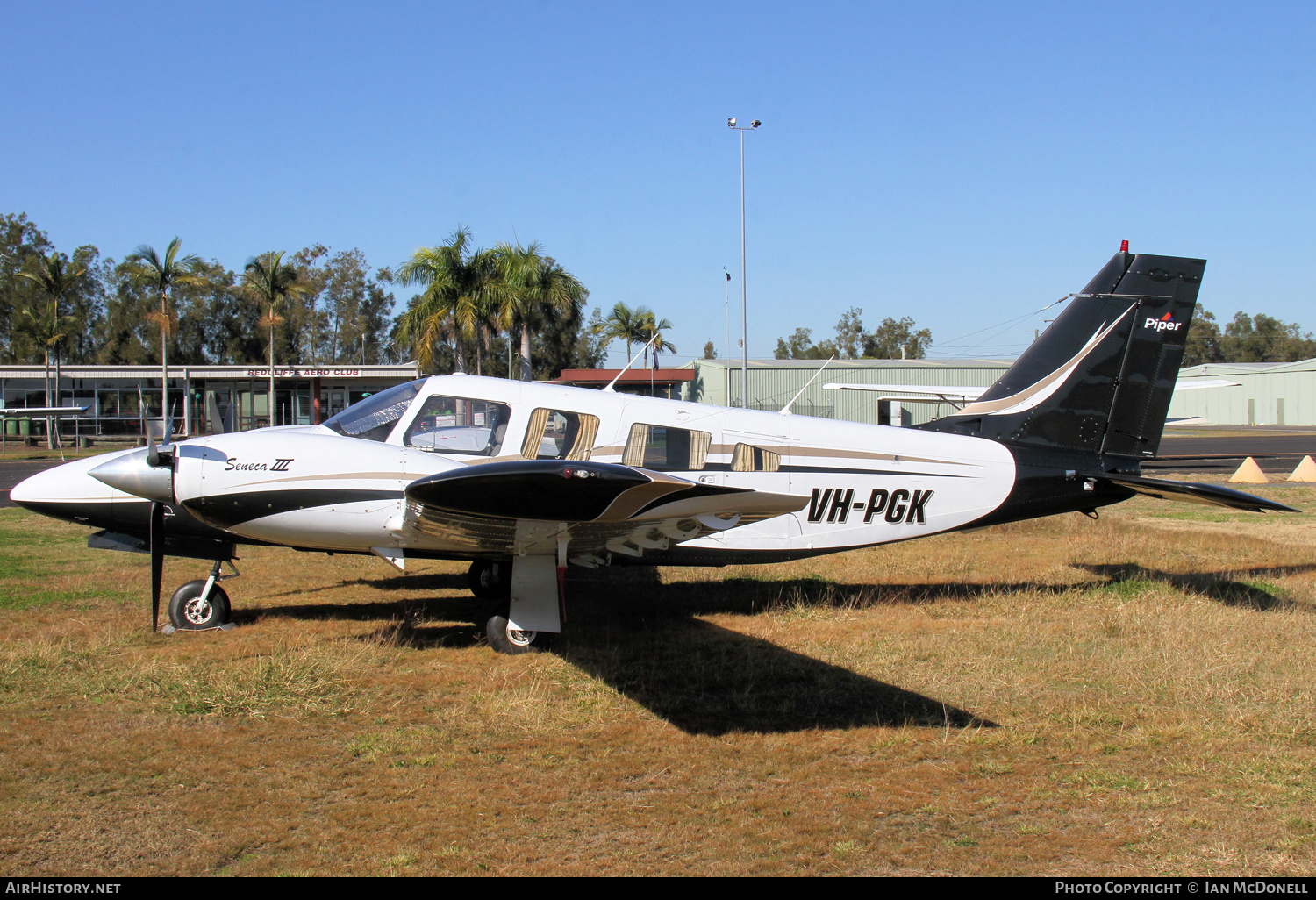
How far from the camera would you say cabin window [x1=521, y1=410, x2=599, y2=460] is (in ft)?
25.6

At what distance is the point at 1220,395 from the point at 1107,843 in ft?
263

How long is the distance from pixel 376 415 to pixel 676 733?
4.10m

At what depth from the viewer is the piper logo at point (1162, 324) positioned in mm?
9242

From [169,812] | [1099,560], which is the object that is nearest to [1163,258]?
[1099,560]

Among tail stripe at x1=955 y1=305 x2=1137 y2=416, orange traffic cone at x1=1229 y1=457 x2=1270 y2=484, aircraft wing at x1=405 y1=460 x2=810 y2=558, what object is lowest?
orange traffic cone at x1=1229 y1=457 x2=1270 y2=484

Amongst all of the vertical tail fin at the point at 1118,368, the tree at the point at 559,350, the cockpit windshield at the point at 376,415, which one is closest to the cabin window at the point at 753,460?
the vertical tail fin at the point at 1118,368

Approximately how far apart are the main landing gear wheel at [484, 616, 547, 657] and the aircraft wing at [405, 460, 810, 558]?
4.85ft

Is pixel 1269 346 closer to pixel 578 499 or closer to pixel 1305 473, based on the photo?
pixel 1305 473

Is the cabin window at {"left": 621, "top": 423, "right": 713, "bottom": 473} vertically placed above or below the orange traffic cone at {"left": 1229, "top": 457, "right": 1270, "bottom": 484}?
above

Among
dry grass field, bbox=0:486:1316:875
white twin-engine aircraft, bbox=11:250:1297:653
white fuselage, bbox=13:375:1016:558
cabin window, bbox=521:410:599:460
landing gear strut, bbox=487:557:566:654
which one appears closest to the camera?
dry grass field, bbox=0:486:1316:875

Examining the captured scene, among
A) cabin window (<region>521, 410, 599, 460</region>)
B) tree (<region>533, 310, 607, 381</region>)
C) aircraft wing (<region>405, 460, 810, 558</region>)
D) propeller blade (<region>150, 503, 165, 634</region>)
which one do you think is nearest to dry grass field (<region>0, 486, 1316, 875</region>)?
propeller blade (<region>150, 503, 165, 634</region>)

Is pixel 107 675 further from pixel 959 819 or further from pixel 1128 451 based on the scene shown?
pixel 1128 451

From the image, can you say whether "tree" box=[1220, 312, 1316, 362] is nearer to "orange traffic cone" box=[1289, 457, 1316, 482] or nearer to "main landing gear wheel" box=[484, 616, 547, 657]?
"orange traffic cone" box=[1289, 457, 1316, 482]

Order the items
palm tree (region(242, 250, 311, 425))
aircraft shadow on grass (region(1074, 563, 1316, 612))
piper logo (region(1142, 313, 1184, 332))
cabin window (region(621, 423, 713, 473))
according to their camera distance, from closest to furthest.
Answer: cabin window (region(621, 423, 713, 473)) < aircraft shadow on grass (region(1074, 563, 1316, 612)) < piper logo (region(1142, 313, 1184, 332)) < palm tree (region(242, 250, 311, 425))
